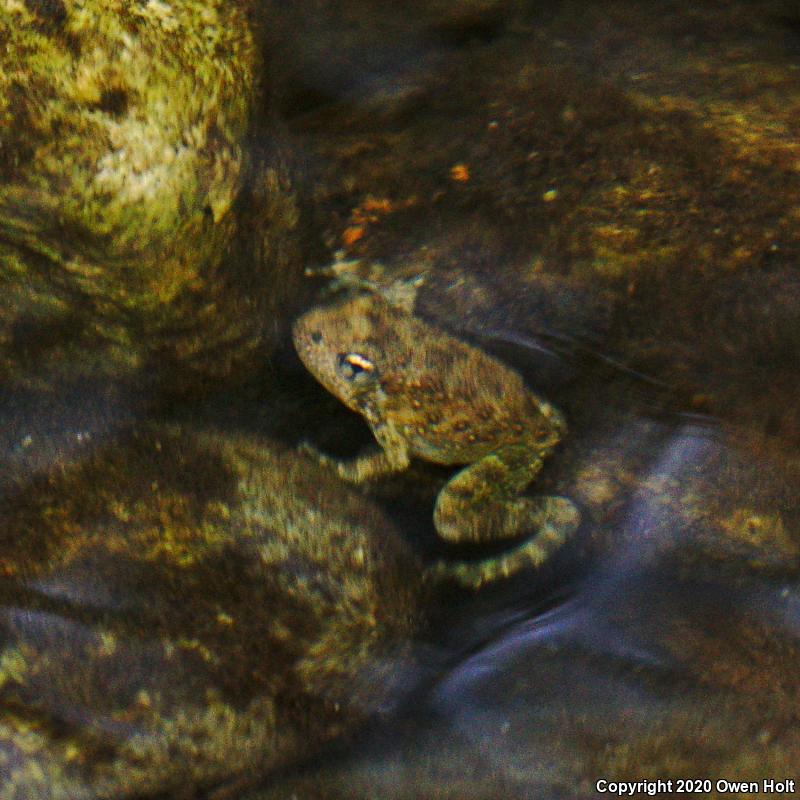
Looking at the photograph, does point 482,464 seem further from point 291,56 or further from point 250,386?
point 291,56

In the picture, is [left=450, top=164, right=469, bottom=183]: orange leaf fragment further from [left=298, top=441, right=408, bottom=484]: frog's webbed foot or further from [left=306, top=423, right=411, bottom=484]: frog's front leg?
[left=298, top=441, right=408, bottom=484]: frog's webbed foot

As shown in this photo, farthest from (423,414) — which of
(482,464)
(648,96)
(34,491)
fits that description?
(648,96)

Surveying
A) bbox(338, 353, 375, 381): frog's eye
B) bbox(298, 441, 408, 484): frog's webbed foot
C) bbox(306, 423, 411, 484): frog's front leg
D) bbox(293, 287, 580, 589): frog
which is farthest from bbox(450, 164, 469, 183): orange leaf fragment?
bbox(298, 441, 408, 484): frog's webbed foot

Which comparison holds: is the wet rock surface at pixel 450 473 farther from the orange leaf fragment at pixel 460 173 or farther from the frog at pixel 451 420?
the frog at pixel 451 420

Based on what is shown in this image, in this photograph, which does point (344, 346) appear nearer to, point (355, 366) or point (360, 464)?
point (355, 366)

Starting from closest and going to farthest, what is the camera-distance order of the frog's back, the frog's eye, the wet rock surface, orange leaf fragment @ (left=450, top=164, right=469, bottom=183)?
the wet rock surface, the frog's back, the frog's eye, orange leaf fragment @ (left=450, top=164, right=469, bottom=183)

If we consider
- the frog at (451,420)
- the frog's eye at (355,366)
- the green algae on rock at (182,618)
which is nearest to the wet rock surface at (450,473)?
the green algae on rock at (182,618)
